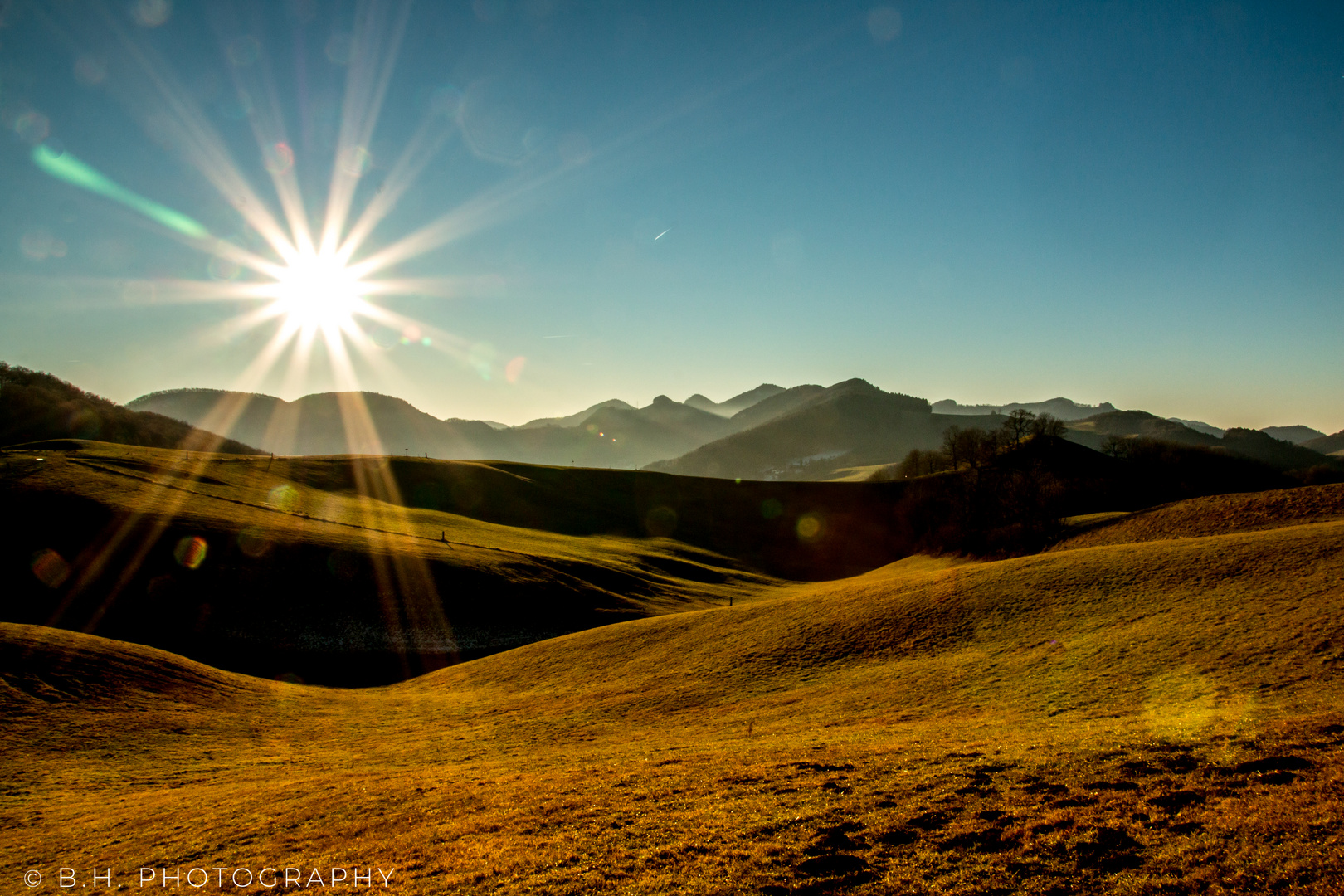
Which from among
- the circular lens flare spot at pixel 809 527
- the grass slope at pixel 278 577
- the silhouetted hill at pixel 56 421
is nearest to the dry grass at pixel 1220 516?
the grass slope at pixel 278 577

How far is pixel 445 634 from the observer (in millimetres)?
59469

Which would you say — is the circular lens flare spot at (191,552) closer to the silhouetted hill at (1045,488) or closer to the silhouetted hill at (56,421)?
the silhouetted hill at (1045,488)

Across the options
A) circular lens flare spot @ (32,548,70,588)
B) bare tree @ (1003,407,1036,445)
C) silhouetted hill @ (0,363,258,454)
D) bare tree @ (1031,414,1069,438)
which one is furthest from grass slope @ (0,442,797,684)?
silhouetted hill @ (0,363,258,454)

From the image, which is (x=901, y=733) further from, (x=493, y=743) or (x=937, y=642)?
(x=493, y=743)

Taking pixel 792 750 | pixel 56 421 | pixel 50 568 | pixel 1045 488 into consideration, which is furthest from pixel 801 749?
pixel 56 421

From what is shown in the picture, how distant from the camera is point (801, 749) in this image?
69.9ft

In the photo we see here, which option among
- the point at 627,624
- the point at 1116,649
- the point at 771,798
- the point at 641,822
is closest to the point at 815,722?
the point at 771,798

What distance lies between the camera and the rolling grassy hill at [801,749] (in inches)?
487

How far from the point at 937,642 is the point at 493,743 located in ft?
82.6

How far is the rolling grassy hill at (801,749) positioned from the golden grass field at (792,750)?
0.13 meters

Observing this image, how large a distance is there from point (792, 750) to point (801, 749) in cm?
30

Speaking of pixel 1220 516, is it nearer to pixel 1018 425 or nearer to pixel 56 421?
pixel 1018 425

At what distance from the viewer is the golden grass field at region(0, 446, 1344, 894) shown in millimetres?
12367

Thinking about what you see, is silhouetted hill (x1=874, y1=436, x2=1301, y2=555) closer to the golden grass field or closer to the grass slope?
the golden grass field
